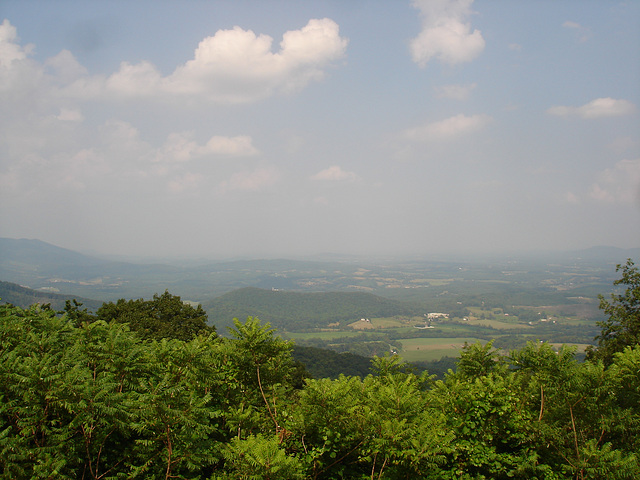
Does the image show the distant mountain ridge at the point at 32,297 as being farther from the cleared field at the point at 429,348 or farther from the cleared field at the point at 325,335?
the cleared field at the point at 429,348

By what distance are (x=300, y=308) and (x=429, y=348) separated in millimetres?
74724

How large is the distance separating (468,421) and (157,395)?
6946mm

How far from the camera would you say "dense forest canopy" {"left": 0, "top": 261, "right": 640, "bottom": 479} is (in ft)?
18.8

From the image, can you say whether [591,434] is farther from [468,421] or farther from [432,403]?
[432,403]

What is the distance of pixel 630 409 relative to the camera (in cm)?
767

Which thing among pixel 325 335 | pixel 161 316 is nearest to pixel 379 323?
pixel 325 335

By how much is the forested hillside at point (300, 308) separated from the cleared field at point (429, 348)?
42.1 metres

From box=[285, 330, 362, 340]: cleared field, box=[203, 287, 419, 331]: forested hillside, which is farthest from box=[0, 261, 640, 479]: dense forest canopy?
box=[203, 287, 419, 331]: forested hillside

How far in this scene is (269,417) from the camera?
29.3 ft

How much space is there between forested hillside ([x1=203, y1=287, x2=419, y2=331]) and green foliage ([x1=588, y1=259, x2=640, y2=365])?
10947 cm

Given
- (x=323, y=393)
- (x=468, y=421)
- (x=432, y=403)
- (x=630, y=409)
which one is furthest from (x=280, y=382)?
(x=630, y=409)

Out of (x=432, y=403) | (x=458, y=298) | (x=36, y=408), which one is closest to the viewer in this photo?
(x=36, y=408)

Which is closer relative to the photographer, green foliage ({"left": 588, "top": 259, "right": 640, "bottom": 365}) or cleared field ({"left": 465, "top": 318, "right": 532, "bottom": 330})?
green foliage ({"left": 588, "top": 259, "right": 640, "bottom": 365})

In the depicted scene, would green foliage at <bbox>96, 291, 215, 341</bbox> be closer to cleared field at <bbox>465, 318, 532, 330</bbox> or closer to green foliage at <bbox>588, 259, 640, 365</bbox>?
green foliage at <bbox>588, 259, 640, 365</bbox>
